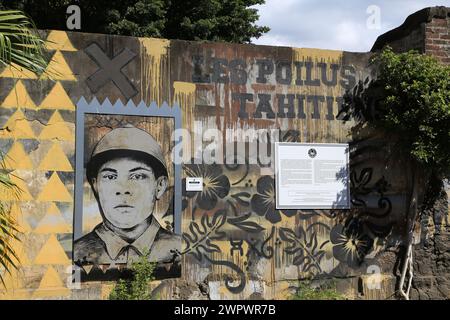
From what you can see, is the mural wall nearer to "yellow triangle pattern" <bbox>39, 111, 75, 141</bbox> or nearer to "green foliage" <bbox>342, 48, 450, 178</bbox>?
"yellow triangle pattern" <bbox>39, 111, 75, 141</bbox>

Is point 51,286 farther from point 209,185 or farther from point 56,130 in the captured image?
point 209,185

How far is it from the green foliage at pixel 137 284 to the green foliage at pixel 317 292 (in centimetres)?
187

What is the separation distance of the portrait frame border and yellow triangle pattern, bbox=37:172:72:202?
0.40 ft

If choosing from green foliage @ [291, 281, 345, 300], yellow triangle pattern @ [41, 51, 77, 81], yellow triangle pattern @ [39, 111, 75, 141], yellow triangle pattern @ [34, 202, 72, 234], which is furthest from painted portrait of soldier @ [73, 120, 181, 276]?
green foliage @ [291, 281, 345, 300]

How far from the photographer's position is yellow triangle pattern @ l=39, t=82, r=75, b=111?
6.82 meters

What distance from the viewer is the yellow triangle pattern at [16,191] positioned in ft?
21.5

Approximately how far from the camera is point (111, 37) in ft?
23.4

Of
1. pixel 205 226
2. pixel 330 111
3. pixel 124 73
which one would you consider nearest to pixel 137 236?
pixel 205 226

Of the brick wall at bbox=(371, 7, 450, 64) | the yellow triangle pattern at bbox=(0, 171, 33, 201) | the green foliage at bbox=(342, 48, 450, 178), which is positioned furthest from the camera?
the brick wall at bbox=(371, 7, 450, 64)

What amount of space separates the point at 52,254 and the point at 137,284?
3.34ft

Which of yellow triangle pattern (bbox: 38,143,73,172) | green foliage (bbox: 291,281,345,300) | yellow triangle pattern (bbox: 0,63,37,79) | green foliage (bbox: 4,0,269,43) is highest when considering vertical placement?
green foliage (bbox: 4,0,269,43)

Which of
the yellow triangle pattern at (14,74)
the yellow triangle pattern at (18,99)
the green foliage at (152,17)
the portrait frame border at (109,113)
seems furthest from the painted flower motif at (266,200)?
the green foliage at (152,17)

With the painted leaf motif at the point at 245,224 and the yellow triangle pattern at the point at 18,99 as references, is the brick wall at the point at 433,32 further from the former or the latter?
the yellow triangle pattern at the point at 18,99

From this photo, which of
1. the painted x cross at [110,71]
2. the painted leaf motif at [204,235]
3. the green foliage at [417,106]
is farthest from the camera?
the green foliage at [417,106]
